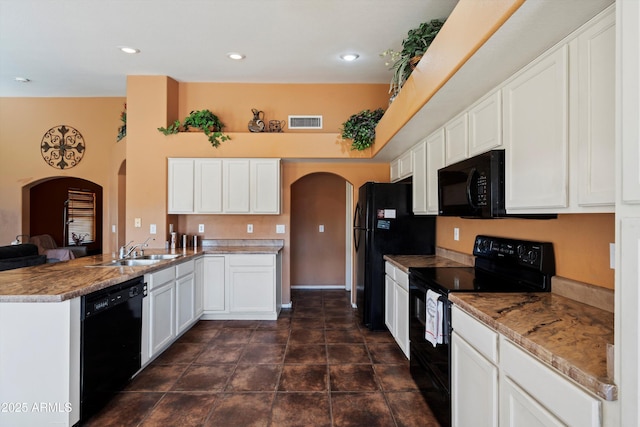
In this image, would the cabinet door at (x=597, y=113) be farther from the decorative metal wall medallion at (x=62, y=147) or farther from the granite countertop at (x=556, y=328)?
the decorative metal wall medallion at (x=62, y=147)

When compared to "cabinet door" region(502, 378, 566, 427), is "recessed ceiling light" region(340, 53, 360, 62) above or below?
above

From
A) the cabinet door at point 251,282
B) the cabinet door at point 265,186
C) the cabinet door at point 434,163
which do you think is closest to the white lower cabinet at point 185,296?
the cabinet door at point 251,282

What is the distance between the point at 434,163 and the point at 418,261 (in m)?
0.94

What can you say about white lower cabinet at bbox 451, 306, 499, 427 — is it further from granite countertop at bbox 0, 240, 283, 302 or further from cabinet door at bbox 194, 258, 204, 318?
cabinet door at bbox 194, 258, 204, 318

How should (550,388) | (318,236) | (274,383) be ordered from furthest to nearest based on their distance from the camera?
(318,236) < (274,383) < (550,388)

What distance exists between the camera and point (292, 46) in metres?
3.41

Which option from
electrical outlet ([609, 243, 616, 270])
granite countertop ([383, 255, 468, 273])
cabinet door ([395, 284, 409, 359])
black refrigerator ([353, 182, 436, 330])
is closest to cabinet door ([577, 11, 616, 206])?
electrical outlet ([609, 243, 616, 270])

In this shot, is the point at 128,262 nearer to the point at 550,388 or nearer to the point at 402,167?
the point at 402,167

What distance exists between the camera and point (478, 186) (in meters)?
1.95

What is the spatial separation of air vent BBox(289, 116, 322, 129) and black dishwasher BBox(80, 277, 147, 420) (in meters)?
2.82

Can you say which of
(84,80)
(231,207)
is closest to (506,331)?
(231,207)

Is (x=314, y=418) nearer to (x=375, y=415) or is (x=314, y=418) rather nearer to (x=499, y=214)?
(x=375, y=415)

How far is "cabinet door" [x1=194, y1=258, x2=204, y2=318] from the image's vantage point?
378 centimetres

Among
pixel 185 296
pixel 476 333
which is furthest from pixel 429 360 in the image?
pixel 185 296
